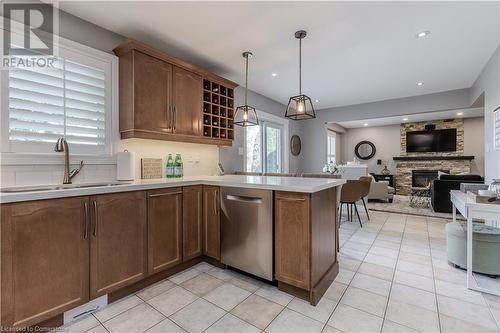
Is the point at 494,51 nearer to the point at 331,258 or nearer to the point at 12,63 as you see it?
the point at 331,258

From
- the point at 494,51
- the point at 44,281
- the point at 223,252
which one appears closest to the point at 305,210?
the point at 223,252

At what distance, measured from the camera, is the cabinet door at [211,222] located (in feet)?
7.68

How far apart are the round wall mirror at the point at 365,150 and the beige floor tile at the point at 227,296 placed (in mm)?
8802

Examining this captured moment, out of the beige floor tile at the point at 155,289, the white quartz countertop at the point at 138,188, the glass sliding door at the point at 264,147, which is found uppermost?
the glass sliding door at the point at 264,147

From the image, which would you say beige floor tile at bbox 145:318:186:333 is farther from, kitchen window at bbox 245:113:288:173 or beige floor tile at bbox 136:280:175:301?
kitchen window at bbox 245:113:288:173

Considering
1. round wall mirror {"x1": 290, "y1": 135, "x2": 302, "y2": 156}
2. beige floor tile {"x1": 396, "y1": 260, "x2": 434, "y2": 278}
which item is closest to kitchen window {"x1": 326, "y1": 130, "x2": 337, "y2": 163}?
round wall mirror {"x1": 290, "y1": 135, "x2": 302, "y2": 156}

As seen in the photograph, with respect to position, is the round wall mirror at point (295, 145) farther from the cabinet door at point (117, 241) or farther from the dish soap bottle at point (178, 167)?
the cabinet door at point (117, 241)

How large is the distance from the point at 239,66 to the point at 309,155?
11.9 feet

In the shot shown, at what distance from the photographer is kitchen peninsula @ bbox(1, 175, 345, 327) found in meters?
1.37

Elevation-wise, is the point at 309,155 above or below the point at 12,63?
below

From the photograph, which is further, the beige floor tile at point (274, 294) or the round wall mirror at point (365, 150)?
the round wall mirror at point (365, 150)

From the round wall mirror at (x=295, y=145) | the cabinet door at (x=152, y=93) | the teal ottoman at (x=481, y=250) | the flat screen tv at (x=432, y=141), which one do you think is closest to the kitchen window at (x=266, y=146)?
the round wall mirror at (x=295, y=145)

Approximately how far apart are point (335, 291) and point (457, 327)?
782mm

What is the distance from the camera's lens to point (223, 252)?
2305mm
